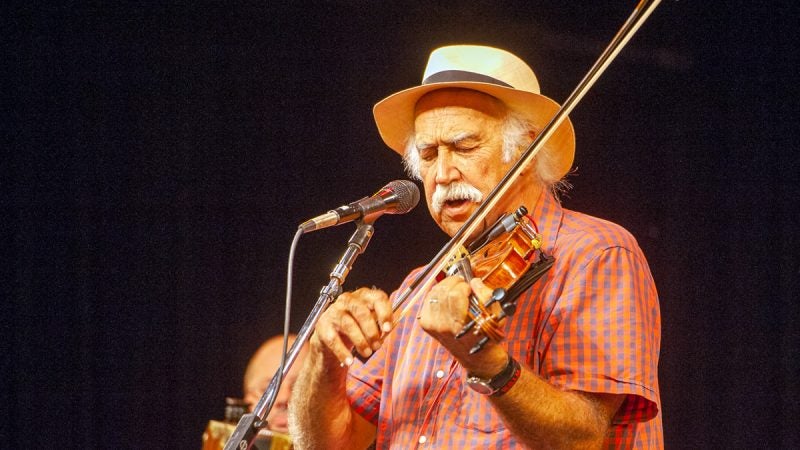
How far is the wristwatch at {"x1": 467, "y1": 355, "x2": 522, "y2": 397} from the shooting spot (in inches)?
59.7

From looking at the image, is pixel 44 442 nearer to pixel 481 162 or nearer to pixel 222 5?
pixel 222 5

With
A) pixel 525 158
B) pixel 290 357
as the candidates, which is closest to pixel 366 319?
pixel 290 357

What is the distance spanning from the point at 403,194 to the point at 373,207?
108 mm

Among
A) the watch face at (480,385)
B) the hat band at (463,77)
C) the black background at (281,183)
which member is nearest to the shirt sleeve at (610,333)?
the watch face at (480,385)

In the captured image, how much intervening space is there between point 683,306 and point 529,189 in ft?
5.61

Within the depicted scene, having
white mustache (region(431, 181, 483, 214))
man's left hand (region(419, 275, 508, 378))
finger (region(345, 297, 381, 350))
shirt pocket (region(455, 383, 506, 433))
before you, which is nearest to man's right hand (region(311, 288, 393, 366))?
finger (region(345, 297, 381, 350))

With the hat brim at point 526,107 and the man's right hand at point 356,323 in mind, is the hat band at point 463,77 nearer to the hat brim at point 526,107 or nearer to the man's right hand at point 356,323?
the hat brim at point 526,107

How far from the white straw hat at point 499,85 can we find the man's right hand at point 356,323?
75cm

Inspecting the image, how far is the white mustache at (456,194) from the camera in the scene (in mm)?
2074

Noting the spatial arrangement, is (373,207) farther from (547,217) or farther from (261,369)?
(261,369)

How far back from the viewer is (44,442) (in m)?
3.94

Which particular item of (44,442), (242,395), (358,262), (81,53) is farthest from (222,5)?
(44,442)

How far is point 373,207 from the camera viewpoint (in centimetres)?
188

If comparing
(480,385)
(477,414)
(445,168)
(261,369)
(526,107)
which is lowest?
(261,369)
